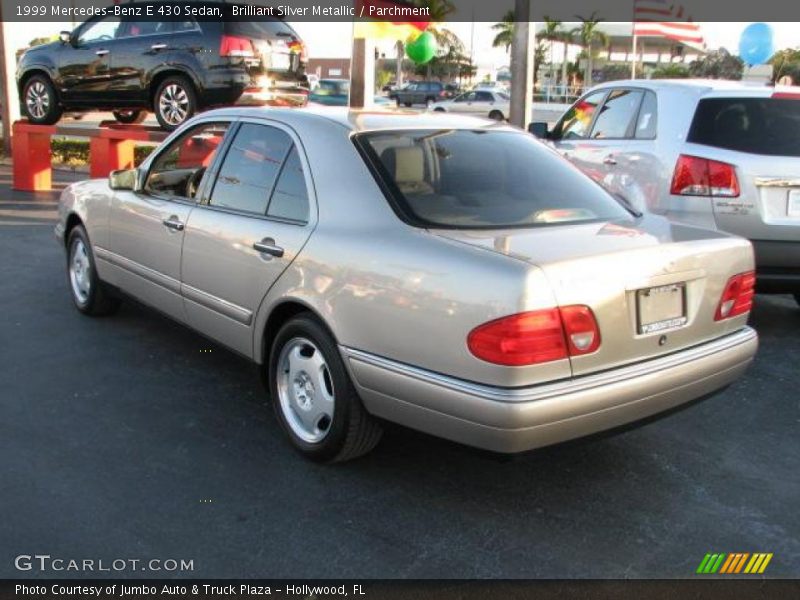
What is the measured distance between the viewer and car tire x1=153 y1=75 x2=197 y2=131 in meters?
9.66

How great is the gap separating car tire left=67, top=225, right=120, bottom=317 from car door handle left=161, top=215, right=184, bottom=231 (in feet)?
4.03

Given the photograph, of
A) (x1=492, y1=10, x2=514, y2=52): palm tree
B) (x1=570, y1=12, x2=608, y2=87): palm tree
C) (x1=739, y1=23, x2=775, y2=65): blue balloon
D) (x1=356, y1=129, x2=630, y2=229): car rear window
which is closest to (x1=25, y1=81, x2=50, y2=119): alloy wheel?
(x1=356, y1=129, x2=630, y2=229): car rear window

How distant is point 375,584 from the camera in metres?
2.76

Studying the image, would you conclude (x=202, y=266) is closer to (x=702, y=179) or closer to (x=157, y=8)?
(x=702, y=179)

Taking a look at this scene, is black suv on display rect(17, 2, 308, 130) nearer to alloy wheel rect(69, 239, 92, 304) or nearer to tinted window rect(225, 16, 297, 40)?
tinted window rect(225, 16, 297, 40)

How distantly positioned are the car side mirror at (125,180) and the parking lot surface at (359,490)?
3.90 ft

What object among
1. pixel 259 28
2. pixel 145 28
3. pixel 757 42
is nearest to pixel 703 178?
pixel 259 28

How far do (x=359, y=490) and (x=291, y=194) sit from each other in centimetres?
138

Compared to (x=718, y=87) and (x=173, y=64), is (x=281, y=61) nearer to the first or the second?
(x=173, y=64)

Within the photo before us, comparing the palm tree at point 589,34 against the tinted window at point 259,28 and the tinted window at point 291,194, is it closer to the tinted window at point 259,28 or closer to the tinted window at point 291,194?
the tinted window at point 259,28

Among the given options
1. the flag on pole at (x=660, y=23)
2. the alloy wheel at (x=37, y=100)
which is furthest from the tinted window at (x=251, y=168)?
the flag on pole at (x=660, y=23)

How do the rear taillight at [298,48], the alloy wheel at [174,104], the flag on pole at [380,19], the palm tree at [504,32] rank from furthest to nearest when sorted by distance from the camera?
the palm tree at [504,32] < the flag on pole at [380,19] < the rear taillight at [298,48] < the alloy wheel at [174,104]

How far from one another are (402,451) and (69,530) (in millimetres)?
1455

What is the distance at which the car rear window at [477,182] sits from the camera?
3441 mm
